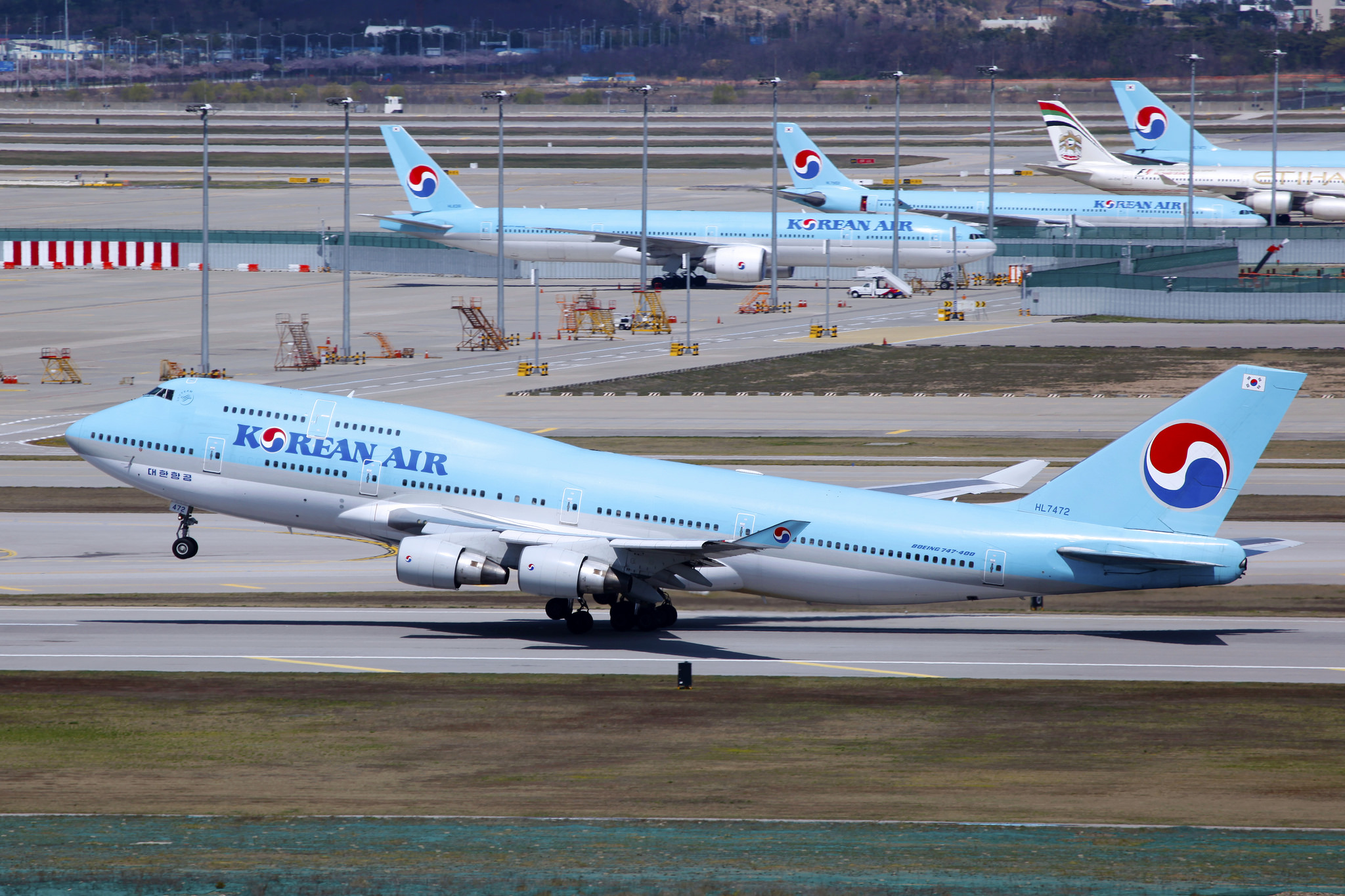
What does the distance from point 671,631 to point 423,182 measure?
9313cm

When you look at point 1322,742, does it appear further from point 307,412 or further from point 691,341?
point 691,341

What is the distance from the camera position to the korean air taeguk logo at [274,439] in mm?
43469

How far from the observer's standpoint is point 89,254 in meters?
145

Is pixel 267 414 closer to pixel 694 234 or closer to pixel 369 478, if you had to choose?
pixel 369 478

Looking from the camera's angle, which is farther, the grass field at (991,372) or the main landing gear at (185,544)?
the grass field at (991,372)

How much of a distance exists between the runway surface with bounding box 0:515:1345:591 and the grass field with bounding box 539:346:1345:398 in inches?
1280

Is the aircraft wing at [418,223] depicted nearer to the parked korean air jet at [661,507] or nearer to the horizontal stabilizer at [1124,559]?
the parked korean air jet at [661,507]

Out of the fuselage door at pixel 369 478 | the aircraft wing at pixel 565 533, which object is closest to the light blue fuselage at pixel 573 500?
the fuselage door at pixel 369 478

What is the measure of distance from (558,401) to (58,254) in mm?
79887

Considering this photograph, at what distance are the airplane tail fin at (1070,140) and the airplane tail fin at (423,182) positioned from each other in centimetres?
7326

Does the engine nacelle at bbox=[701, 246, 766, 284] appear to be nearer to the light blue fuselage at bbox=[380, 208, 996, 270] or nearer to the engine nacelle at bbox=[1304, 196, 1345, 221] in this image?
the light blue fuselage at bbox=[380, 208, 996, 270]

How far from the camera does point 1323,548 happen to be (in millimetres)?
52094

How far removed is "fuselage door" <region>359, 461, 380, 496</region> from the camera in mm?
42781

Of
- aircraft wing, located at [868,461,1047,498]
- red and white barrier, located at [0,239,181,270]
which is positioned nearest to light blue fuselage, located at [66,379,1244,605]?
aircraft wing, located at [868,461,1047,498]
